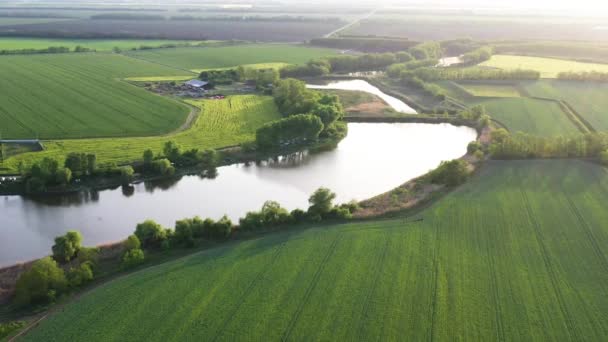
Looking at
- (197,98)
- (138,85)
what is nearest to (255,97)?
(197,98)

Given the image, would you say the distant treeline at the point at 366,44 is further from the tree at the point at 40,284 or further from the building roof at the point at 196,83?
the tree at the point at 40,284

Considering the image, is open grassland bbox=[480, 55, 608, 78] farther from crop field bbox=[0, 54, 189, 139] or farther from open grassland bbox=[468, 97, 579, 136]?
crop field bbox=[0, 54, 189, 139]

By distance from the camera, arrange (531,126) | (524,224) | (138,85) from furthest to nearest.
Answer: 1. (138,85)
2. (531,126)
3. (524,224)

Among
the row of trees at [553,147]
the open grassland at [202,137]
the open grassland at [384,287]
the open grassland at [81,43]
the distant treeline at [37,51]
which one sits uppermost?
the open grassland at [81,43]

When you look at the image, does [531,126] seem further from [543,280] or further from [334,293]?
[334,293]

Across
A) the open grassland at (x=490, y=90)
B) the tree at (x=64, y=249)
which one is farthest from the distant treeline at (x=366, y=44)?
the tree at (x=64, y=249)
